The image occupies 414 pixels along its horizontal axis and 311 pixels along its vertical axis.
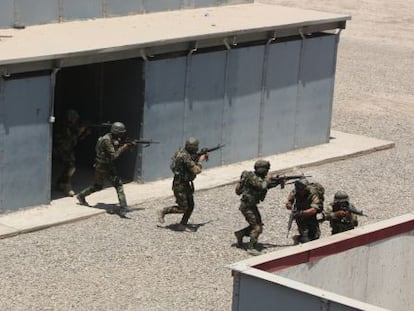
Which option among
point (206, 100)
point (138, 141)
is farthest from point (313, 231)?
point (206, 100)

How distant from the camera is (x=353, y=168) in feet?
70.1

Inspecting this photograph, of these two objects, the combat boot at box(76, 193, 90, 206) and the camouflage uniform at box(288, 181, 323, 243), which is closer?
the camouflage uniform at box(288, 181, 323, 243)

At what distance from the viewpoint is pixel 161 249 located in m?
16.1

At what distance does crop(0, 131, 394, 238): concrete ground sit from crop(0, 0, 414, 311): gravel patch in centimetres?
16

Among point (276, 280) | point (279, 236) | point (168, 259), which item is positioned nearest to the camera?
point (276, 280)

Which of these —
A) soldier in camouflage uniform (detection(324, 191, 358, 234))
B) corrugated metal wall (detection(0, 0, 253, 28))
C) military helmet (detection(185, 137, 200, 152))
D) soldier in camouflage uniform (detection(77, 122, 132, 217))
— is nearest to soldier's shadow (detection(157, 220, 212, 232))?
soldier in camouflage uniform (detection(77, 122, 132, 217))

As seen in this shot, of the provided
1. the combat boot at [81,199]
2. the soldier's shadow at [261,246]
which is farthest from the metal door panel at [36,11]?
the soldier's shadow at [261,246]

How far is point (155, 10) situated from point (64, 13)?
239 centimetres

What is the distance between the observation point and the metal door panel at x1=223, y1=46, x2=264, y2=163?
20547 mm

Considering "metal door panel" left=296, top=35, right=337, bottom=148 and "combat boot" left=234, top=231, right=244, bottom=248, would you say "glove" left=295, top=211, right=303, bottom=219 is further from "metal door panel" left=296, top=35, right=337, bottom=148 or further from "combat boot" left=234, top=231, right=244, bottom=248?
"metal door panel" left=296, top=35, right=337, bottom=148

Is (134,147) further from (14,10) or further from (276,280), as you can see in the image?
(276,280)

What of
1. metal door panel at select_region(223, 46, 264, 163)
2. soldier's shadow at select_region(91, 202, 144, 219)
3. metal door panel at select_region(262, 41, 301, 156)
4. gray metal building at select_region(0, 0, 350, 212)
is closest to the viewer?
gray metal building at select_region(0, 0, 350, 212)

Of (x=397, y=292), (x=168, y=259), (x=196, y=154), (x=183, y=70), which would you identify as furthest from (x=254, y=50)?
(x=397, y=292)

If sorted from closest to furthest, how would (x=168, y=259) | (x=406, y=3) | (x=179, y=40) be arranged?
(x=168, y=259) < (x=179, y=40) < (x=406, y=3)
